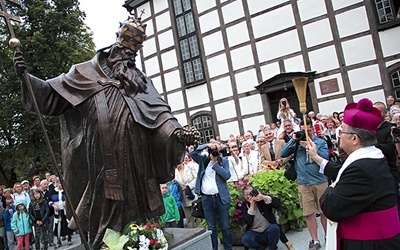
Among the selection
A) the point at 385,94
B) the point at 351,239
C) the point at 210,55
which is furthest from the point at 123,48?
the point at 210,55

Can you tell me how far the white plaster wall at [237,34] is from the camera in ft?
48.2

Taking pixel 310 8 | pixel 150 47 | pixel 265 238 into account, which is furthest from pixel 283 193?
pixel 150 47

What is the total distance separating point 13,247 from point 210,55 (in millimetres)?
10729

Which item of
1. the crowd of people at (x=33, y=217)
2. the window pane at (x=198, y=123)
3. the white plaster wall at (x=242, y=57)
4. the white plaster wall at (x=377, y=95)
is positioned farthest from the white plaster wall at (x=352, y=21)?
the crowd of people at (x=33, y=217)

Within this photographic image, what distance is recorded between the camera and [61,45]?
715 inches

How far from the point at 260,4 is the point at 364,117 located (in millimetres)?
12796

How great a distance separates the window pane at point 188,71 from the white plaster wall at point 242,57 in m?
2.49

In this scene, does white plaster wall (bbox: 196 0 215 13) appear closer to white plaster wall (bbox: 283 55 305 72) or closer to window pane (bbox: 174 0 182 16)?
window pane (bbox: 174 0 182 16)

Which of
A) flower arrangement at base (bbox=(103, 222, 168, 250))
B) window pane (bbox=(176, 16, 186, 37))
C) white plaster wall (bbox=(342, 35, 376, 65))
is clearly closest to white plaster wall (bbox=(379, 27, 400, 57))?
white plaster wall (bbox=(342, 35, 376, 65))

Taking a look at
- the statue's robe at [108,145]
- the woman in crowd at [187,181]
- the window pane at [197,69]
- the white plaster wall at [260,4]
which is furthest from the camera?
the window pane at [197,69]

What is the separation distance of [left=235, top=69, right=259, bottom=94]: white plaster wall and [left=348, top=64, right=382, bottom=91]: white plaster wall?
3.73 meters

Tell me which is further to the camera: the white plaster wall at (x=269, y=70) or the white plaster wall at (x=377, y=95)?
the white plaster wall at (x=269, y=70)

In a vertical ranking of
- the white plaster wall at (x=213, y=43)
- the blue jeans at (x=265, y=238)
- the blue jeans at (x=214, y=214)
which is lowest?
the blue jeans at (x=265, y=238)

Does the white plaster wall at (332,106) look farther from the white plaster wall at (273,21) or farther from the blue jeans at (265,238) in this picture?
the blue jeans at (265,238)
